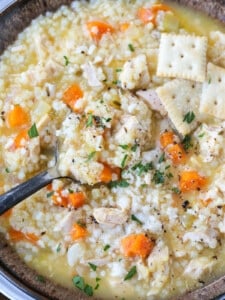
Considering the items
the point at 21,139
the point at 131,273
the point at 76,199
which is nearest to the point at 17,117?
the point at 21,139

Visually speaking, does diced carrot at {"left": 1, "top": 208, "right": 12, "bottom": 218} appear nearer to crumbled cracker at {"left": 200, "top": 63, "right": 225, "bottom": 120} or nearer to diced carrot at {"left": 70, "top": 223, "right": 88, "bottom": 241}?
diced carrot at {"left": 70, "top": 223, "right": 88, "bottom": 241}

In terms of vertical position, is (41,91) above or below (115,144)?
above

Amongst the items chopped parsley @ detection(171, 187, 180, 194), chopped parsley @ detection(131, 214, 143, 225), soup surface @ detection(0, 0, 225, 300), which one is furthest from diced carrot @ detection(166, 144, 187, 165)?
chopped parsley @ detection(131, 214, 143, 225)

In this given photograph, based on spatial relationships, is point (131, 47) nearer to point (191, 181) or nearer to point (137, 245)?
point (191, 181)

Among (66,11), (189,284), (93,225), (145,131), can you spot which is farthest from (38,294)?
(66,11)

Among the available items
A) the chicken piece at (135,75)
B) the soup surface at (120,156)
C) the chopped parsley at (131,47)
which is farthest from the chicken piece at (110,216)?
the chopped parsley at (131,47)

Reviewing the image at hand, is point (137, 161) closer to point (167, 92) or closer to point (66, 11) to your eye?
point (167, 92)
